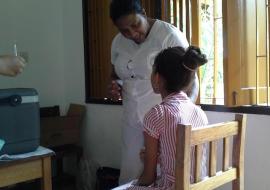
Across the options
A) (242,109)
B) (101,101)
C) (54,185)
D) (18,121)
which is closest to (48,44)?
(101,101)

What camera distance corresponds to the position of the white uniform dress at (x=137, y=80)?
5.67ft

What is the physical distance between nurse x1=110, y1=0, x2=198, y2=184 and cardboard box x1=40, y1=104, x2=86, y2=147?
39.5 inches

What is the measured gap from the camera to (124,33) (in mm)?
1699

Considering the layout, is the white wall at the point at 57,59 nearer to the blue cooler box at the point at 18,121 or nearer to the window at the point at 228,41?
the window at the point at 228,41

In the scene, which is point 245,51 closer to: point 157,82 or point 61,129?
point 157,82

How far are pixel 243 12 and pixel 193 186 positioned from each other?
107cm

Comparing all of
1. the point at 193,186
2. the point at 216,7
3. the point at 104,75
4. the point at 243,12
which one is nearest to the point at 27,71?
the point at 104,75

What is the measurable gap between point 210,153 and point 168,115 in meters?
0.20

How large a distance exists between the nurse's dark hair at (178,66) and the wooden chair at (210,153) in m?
0.24

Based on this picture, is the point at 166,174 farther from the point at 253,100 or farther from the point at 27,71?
the point at 27,71

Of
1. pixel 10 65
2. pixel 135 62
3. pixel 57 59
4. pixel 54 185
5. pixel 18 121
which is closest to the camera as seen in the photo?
pixel 10 65

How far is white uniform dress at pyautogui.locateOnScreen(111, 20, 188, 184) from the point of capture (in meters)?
1.73

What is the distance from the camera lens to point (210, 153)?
119 cm

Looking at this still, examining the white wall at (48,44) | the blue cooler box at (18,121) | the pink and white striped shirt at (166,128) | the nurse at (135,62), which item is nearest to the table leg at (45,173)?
the blue cooler box at (18,121)
